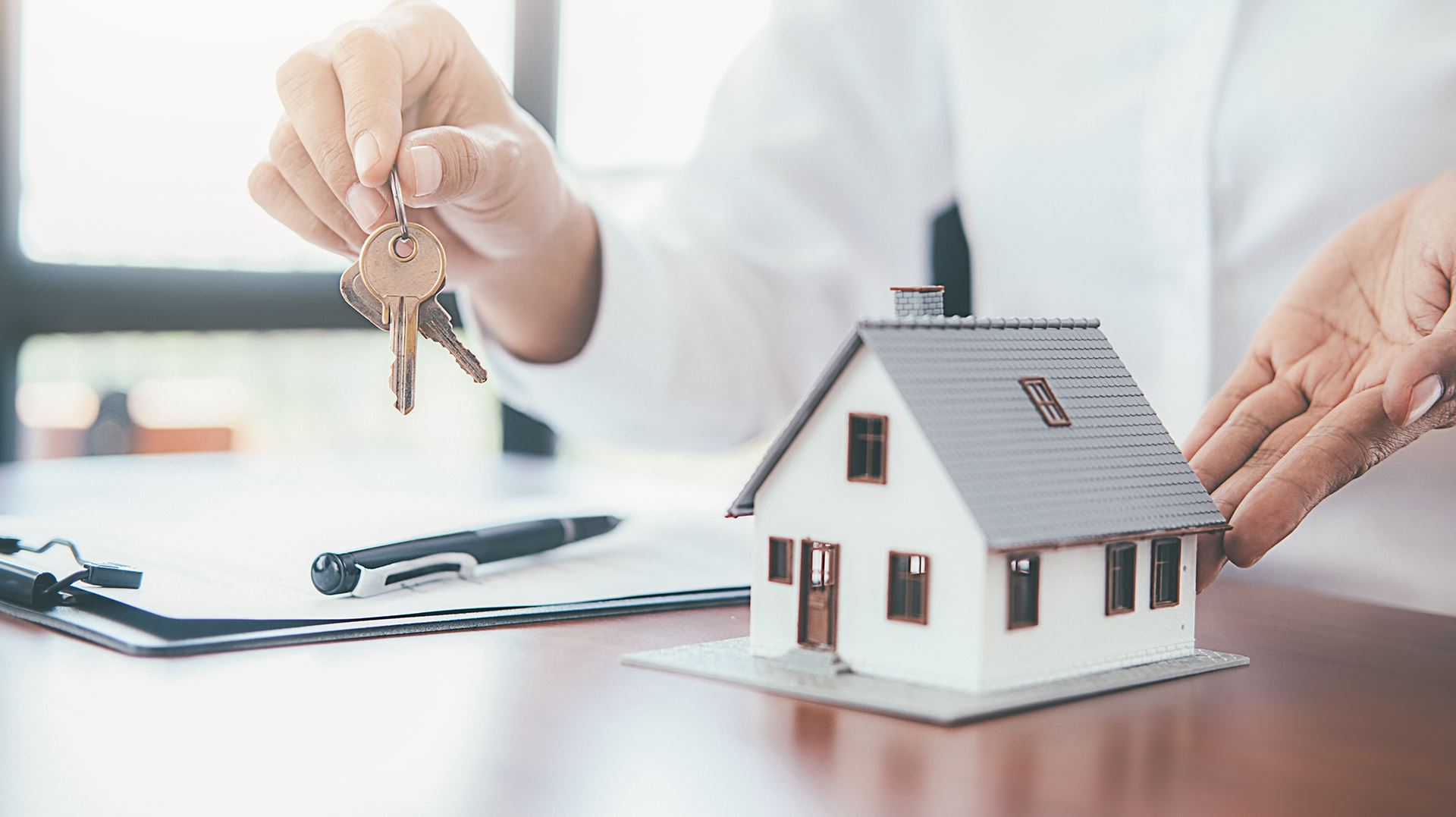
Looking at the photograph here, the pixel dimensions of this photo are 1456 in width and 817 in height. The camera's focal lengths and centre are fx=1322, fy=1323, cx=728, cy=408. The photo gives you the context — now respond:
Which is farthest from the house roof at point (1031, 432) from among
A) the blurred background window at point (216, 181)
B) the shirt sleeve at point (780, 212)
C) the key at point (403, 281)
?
the blurred background window at point (216, 181)

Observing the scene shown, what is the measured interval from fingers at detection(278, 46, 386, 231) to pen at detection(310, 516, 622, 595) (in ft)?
0.70

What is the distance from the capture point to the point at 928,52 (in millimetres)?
1660

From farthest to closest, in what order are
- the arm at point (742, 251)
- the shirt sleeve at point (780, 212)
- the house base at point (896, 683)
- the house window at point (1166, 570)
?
1. the shirt sleeve at point (780, 212)
2. the arm at point (742, 251)
3. the house window at point (1166, 570)
4. the house base at point (896, 683)

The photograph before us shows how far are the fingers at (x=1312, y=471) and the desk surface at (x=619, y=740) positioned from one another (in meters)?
0.08

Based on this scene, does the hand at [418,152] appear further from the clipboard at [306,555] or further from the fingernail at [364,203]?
the clipboard at [306,555]

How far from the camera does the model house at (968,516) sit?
630 millimetres

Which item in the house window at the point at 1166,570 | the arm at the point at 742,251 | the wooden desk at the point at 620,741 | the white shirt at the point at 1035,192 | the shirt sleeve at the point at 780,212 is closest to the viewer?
the wooden desk at the point at 620,741

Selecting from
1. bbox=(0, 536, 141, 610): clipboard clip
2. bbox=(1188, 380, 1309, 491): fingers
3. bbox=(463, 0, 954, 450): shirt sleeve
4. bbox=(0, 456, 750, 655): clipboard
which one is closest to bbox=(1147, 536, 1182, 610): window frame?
bbox=(1188, 380, 1309, 491): fingers

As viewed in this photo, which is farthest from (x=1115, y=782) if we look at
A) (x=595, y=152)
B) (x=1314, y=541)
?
(x=595, y=152)

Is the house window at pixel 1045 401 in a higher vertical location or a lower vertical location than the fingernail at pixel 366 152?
lower

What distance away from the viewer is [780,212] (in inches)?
64.1

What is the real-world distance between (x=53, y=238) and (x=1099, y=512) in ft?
5.55

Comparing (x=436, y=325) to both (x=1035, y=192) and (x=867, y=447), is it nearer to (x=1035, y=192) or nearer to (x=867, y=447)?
(x=867, y=447)

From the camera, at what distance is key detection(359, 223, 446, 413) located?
77cm
